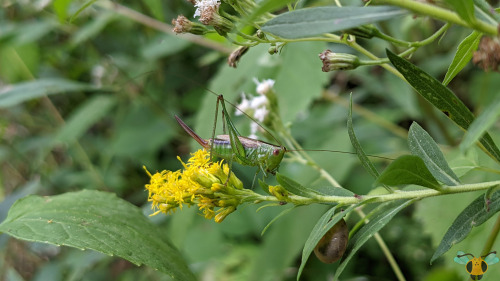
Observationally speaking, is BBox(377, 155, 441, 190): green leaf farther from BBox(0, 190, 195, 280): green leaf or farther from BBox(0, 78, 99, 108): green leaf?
BBox(0, 78, 99, 108): green leaf

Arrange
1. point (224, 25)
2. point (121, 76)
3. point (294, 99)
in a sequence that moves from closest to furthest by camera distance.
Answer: point (224, 25)
point (294, 99)
point (121, 76)

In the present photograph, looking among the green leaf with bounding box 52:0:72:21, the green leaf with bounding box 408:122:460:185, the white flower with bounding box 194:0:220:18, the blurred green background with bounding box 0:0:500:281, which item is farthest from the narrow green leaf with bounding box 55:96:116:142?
the green leaf with bounding box 408:122:460:185

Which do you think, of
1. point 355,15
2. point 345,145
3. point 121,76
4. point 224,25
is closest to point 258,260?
point 345,145

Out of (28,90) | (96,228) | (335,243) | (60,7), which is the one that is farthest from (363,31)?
(28,90)

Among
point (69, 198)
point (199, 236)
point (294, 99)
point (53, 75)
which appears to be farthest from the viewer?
point (53, 75)

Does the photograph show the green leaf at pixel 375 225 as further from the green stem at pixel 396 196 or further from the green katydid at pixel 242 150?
the green katydid at pixel 242 150

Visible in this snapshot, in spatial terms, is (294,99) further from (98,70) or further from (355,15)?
(98,70)

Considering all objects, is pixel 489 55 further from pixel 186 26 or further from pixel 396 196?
pixel 186 26
